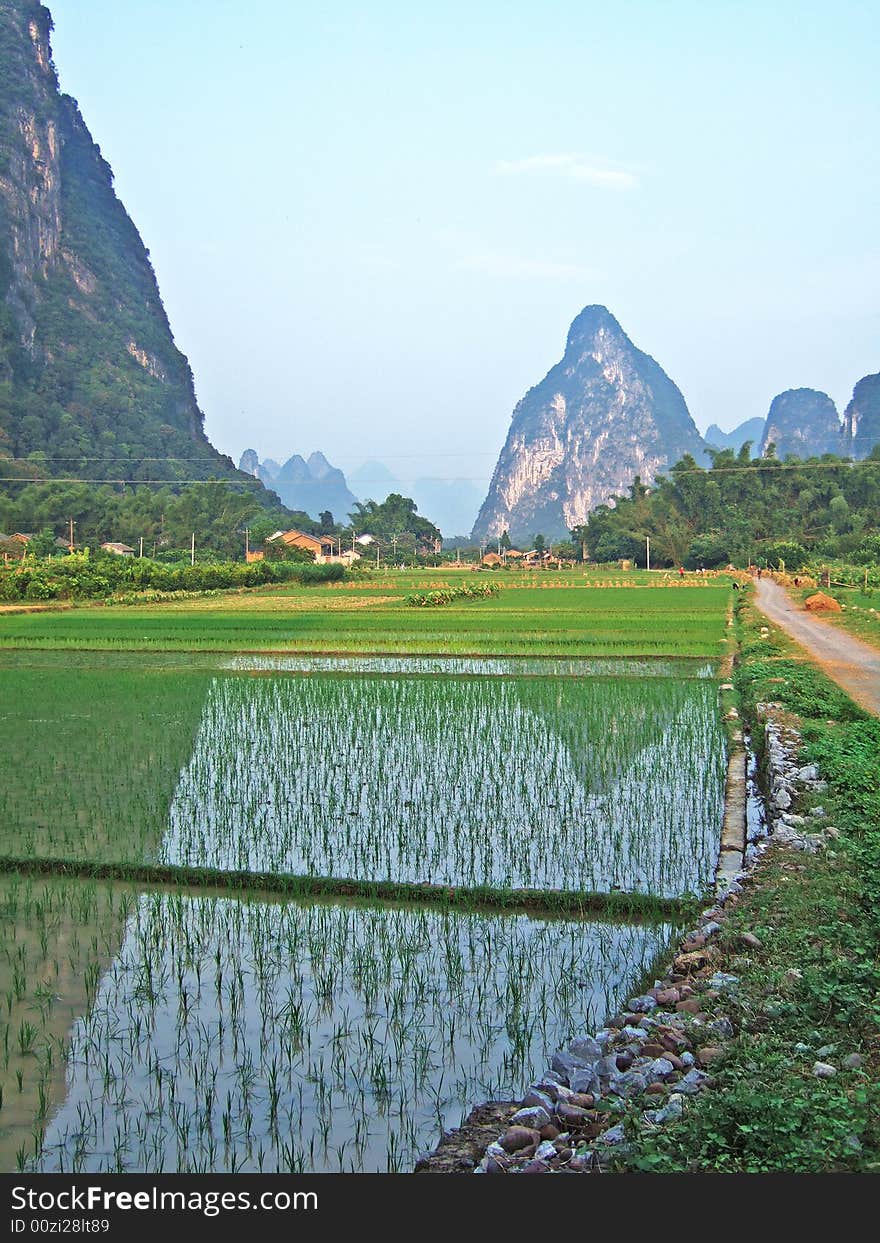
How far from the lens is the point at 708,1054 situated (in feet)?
11.4

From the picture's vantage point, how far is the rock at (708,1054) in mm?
3461

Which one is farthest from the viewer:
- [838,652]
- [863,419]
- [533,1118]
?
[863,419]

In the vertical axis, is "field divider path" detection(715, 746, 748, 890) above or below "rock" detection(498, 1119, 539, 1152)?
below

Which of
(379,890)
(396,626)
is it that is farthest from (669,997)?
(396,626)

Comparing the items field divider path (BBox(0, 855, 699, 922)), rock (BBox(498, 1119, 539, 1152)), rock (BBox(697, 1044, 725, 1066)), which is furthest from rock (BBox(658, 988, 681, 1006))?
field divider path (BBox(0, 855, 699, 922))

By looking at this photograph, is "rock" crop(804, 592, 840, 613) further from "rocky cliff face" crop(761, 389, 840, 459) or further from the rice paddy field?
"rocky cliff face" crop(761, 389, 840, 459)

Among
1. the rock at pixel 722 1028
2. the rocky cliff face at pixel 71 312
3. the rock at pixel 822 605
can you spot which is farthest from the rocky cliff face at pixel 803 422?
the rock at pixel 722 1028

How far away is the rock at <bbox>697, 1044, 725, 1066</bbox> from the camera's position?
346cm

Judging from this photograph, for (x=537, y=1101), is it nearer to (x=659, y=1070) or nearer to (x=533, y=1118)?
(x=533, y=1118)

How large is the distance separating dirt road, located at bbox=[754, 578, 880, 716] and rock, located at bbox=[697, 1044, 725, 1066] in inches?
292

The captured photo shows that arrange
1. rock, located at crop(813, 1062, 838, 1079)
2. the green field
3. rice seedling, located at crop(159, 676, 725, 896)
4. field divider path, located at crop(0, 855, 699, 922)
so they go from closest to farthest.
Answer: rock, located at crop(813, 1062, 838, 1079) → field divider path, located at crop(0, 855, 699, 922) → rice seedling, located at crop(159, 676, 725, 896) → the green field

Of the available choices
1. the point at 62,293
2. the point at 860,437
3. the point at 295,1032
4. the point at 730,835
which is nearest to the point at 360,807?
the point at 730,835

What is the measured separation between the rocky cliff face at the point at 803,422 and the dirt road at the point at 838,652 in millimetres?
122744

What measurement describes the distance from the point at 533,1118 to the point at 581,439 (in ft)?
489
